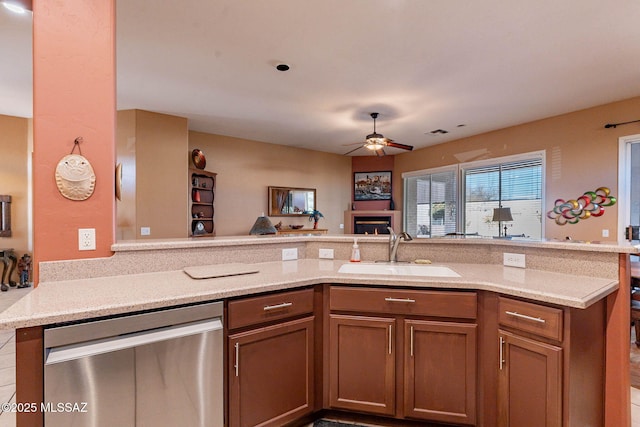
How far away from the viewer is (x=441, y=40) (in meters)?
2.66

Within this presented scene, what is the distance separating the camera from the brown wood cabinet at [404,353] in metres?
1.72

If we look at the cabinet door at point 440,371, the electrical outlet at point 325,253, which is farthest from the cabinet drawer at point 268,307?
the electrical outlet at point 325,253

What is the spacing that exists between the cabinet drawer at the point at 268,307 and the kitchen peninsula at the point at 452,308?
0.05 feet

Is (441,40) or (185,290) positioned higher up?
(441,40)

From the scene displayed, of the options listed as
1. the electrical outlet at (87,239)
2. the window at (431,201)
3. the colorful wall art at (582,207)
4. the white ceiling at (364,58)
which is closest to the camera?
the electrical outlet at (87,239)

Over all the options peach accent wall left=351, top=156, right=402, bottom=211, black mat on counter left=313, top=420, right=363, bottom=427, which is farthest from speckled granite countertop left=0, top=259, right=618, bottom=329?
peach accent wall left=351, top=156, right=402, bottom=211

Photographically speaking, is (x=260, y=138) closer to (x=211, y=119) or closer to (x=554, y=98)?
(x=211, y=119)

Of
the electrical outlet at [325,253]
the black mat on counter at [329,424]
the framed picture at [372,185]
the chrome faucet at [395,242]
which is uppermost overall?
the framed picture at [372,185]

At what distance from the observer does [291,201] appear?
686 centimetres

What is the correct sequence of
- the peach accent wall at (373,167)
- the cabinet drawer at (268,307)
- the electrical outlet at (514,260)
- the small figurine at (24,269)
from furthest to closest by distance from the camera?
the peach accent wall at (373,167) < the small figurine at (24,269) < the electrical outlet at (514,260) < the cabinet drawer at (268,307)

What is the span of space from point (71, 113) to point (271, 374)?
1746mm

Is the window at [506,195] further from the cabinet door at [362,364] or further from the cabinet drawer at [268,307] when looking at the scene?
the cabinet drawer at [268,307]

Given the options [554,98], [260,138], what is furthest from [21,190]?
[554,98]

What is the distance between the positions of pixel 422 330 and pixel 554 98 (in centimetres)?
400
